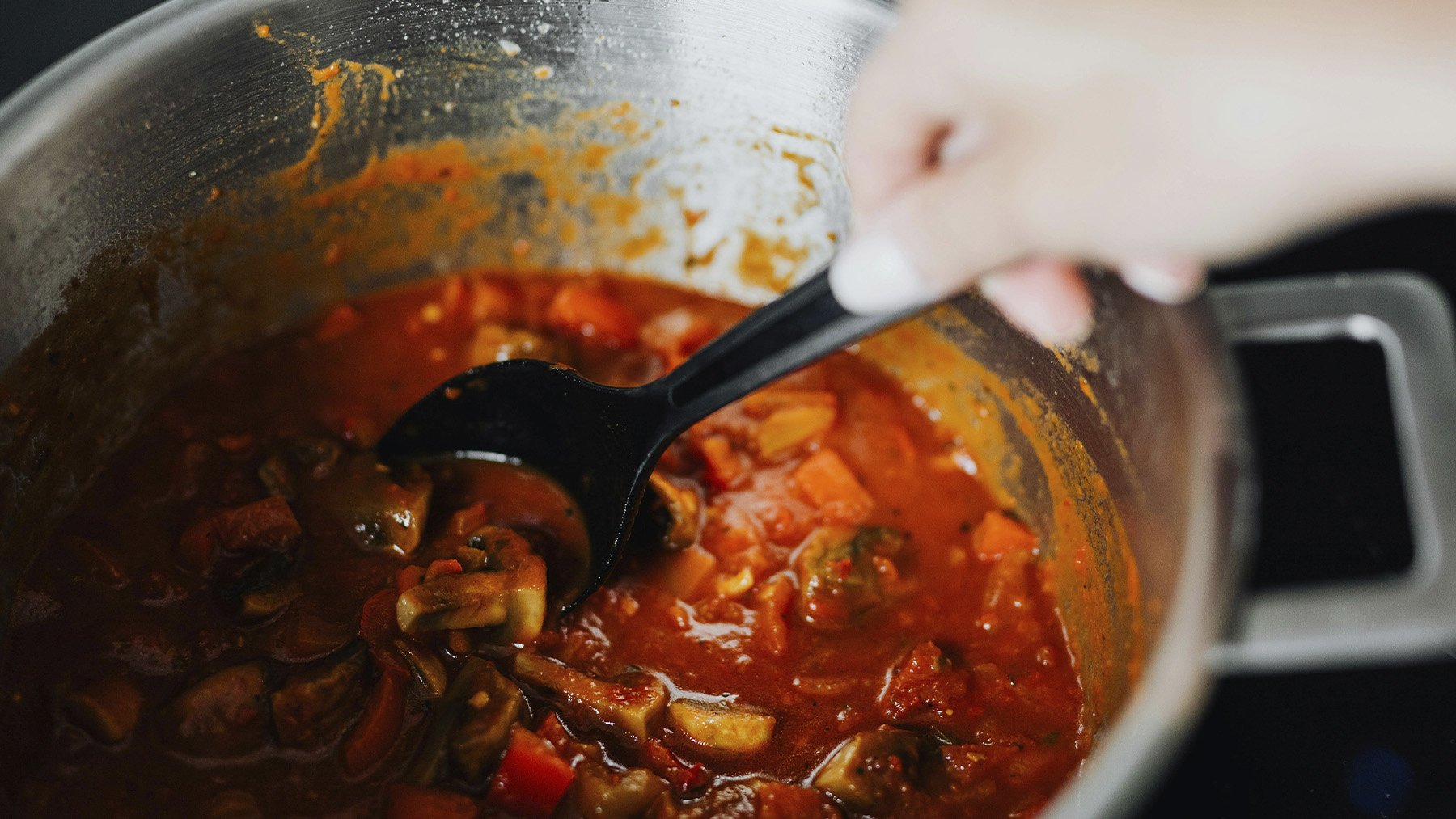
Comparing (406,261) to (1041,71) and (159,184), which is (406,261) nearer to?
(159,184)

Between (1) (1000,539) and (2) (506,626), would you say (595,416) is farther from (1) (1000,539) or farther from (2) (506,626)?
(1) (1000,539)

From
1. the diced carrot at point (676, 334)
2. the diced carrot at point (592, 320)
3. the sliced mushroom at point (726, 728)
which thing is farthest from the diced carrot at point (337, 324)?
the sliced mushroom at point (726, 728)

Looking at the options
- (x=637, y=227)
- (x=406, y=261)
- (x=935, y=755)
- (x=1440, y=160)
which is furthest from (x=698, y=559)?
(x=1440, y=160)

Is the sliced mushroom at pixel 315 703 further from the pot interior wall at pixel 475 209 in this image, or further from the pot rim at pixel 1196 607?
the pot rim at pixel 1196 607

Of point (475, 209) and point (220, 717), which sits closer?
point (220, 717)

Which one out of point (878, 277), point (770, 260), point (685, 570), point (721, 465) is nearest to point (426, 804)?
point (685, 570)

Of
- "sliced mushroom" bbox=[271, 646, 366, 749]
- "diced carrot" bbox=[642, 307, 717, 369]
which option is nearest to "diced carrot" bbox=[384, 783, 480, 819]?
"sliced mushroom" bbox=[271, 646, 366, 749]
